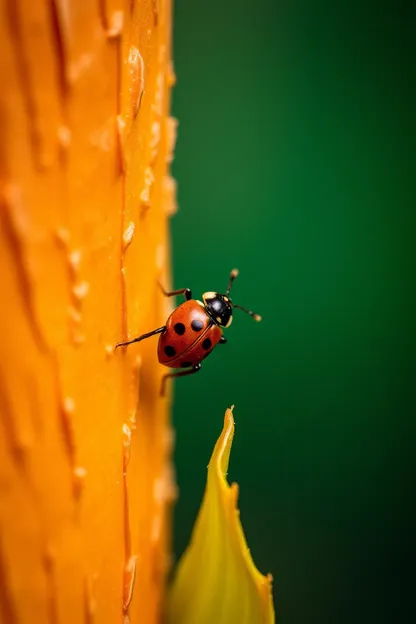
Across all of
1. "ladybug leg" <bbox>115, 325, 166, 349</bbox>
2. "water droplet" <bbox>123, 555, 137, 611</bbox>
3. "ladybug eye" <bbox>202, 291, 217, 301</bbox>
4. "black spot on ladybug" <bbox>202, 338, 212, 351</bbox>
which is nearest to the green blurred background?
"ladybug eye" <bbox>202, 291, 217, 301</bbox>

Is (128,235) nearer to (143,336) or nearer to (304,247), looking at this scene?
(143,336)

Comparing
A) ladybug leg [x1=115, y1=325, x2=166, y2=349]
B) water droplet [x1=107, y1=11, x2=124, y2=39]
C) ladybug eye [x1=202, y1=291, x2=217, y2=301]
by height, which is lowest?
ladybug leg [x1=115, y1=325, x2=166, y2=349]

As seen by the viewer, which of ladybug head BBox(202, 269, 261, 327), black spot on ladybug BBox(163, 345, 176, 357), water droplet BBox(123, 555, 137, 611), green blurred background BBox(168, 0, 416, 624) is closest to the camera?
water droplet BBox(123, 555, 137, 611)

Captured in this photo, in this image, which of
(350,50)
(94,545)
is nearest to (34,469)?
(94,545)

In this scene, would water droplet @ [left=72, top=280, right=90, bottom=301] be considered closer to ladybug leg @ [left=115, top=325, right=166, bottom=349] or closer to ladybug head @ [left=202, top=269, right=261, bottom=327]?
ladybug leg @ [left=115, top=325, right=166, bottom=349]

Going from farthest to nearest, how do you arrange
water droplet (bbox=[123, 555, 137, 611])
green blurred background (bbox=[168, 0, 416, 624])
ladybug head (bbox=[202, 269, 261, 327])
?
green blurred background (bbox=[168, 0, 416, 624]) → ladybug head (bbox=[202, 269, 261, 327]) → water droplet (bbox=[123, 555, 137, 611])

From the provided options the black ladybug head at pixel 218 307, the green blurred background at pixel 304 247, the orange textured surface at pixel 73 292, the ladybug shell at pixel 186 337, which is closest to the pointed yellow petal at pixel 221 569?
the orange textured surface at pixel 73 292

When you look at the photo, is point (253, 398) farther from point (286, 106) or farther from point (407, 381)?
point (286, 106)
